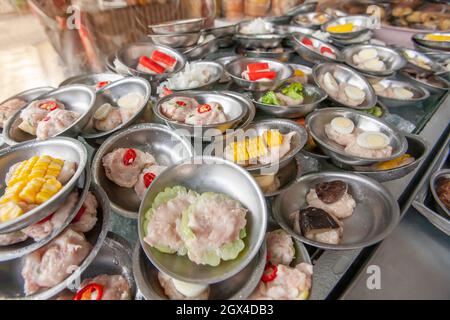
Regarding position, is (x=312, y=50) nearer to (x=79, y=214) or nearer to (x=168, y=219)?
(x=168, y=219)

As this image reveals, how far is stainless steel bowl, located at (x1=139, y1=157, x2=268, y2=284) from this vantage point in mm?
1479

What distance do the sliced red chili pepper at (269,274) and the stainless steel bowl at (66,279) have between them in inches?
40.3

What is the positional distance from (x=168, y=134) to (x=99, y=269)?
123 cm

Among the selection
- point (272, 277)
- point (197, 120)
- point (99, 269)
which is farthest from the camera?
point (197, 120)

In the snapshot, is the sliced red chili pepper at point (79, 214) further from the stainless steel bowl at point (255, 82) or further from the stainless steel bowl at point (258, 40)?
the stainless steel bowl at point (258, 40)

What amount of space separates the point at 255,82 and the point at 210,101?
60 centimetres

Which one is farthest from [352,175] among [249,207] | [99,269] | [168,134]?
[99,269]

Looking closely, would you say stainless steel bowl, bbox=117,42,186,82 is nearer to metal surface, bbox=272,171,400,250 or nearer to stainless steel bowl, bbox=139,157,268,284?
stainless steel bowl, bbox=139,157,268,284

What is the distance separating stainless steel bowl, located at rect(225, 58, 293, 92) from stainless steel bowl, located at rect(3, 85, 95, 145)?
162 cm

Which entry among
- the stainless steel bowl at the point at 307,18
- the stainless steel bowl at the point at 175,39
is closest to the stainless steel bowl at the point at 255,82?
the stainless steel bowl at the point at 175,39

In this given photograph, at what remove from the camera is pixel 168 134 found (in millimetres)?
2438

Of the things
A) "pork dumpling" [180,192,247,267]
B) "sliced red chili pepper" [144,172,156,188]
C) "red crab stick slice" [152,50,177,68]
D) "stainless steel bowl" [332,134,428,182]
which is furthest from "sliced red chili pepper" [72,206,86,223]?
"red crab stick slice" [152,50,177,68]
